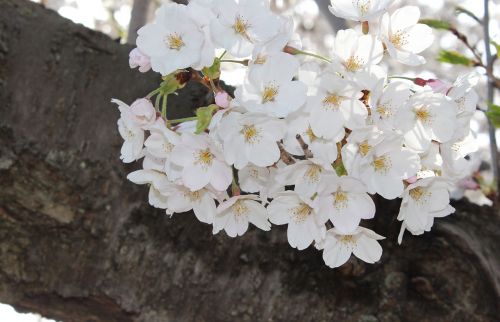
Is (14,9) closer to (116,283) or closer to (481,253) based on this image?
(116,283)

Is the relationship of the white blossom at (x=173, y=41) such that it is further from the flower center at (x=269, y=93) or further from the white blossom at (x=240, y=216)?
the white blossom at (x=240, y=216)

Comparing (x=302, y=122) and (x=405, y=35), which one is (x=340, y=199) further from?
(x=405, y=35)

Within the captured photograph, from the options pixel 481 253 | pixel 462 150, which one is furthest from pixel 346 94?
pixel 481 253

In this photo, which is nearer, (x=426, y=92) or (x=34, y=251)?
(x=426, y=92)

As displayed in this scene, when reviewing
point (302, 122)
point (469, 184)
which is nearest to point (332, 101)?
point (302, 122)

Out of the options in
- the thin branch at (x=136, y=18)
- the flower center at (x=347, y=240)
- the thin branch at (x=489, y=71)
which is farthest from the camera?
the thin branch at (x=136, y=18)

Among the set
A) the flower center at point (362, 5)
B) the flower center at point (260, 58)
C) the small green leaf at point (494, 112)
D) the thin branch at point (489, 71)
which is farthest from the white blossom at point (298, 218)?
the thin branch at point (489, 71)
